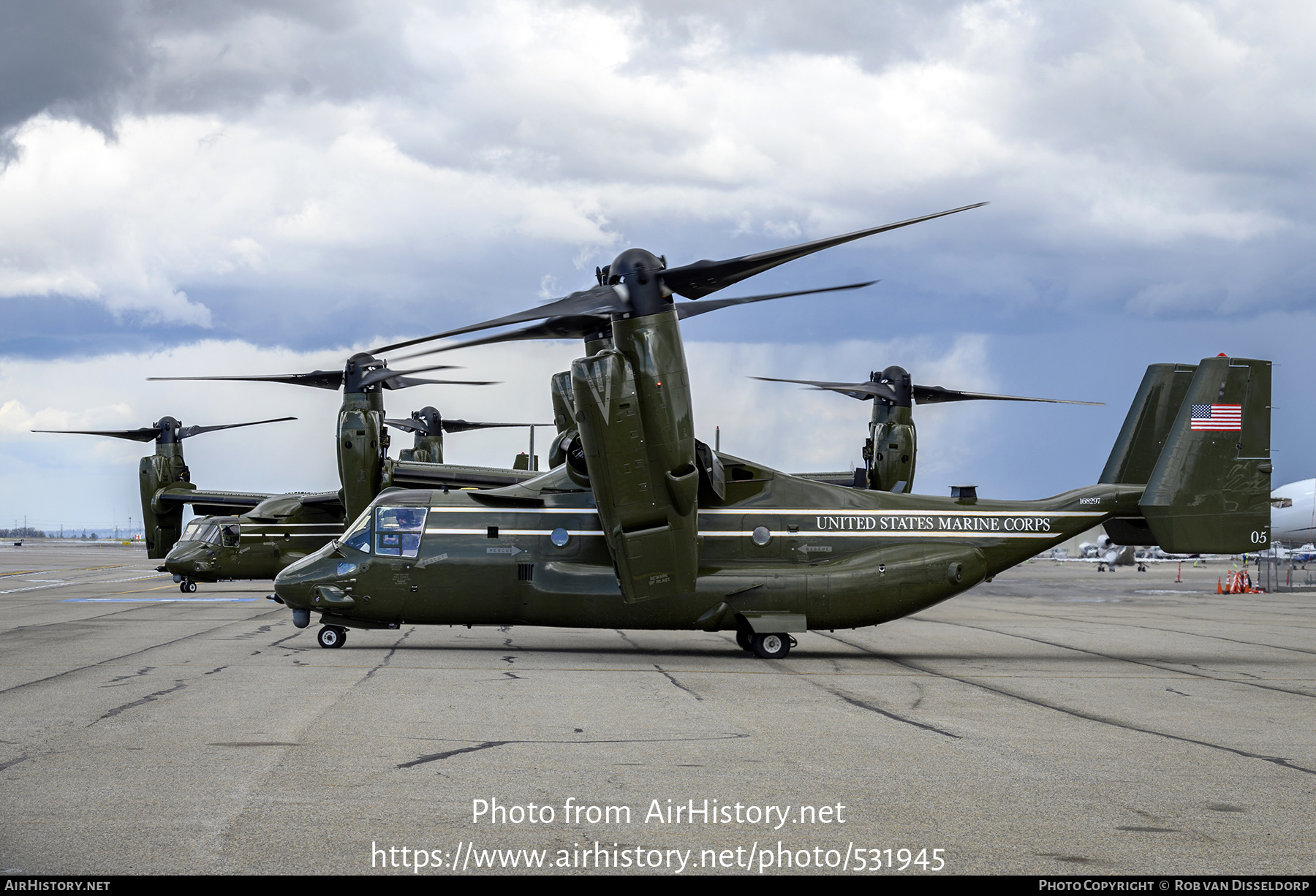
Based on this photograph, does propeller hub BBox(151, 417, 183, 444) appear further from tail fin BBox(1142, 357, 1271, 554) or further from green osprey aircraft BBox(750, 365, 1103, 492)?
tail fin BBox(1142, 357, 1271, 554)

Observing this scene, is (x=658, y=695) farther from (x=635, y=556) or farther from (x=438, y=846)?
(x=438, y=846)

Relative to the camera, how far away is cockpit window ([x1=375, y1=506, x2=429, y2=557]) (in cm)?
1708

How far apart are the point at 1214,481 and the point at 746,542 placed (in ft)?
27.3

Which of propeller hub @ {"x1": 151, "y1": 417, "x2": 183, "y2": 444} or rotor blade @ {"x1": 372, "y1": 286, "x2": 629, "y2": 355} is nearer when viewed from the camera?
rotor blade @ {"x1": 372, "y1": 286, "x2": 629, "y2": 355}

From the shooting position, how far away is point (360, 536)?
56.7 feet

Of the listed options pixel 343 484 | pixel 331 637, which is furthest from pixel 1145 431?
pixel 343 484

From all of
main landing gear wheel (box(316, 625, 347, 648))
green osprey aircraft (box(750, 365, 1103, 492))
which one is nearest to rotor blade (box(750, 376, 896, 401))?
green osprey aircraft (box(750, 365, 1103, 492))

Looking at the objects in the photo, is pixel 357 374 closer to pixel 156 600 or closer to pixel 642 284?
pixel 156 600

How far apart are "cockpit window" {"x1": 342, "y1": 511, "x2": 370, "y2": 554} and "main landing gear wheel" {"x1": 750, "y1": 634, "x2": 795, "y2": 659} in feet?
22.2

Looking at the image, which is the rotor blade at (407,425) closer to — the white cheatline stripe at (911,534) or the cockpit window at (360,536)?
the cockpit window at (360,536)

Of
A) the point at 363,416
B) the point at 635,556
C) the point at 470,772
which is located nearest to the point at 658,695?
the point at 635,556

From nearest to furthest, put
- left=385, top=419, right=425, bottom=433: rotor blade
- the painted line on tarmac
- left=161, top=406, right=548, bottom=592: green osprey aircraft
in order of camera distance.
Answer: the painted line on tarmac < left=161, top=406, right=548, bottom=592: green osprey aircraft < left=385, top=419, right=425, bottom=433: rotor blade

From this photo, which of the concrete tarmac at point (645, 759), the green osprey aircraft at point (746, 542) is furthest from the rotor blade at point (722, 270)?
the concrete tarmac at point (645, 759)

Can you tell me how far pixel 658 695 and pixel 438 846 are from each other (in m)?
6.48
